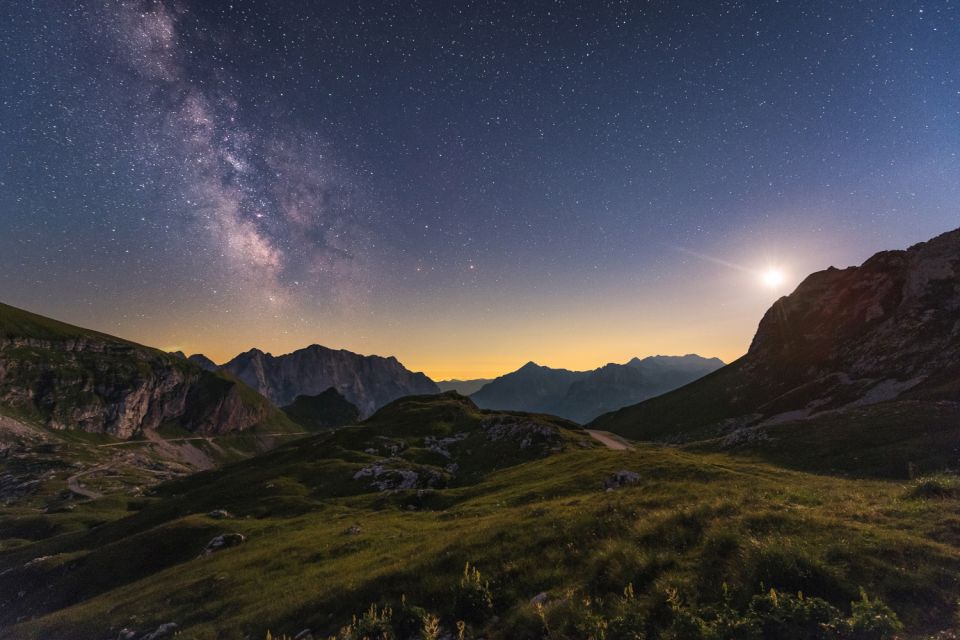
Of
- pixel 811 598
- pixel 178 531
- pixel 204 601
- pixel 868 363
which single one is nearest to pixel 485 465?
pixel 178 531

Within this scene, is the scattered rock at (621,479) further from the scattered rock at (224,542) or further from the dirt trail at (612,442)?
the dirt trail at (612,442)

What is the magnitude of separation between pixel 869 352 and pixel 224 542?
199 metres

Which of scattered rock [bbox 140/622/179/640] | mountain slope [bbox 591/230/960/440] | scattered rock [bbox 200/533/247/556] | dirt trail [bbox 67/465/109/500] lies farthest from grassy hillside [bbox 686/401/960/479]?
dirt trail [bbox 67/465/109/500]

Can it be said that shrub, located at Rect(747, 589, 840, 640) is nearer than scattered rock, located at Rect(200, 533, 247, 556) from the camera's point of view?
Yes

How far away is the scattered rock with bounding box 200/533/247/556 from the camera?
43.1 meters

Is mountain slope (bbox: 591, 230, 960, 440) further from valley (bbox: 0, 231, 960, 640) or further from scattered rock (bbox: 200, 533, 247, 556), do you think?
scattered rock (bbox: 200, 533, 247, 556)

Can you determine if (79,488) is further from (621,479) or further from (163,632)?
(621,479)

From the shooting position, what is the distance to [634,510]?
1995cm

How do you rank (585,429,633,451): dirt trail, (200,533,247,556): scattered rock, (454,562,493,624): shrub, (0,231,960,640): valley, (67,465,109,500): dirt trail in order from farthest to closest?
(67,465,109,500): dirt trail < (585,429,633,451): dirt trail < (200,533,247,556): scattered rock < (454,562,493,624): shrub < (0,231,960,640): valley

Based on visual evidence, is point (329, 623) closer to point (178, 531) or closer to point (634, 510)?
point (634, 510)

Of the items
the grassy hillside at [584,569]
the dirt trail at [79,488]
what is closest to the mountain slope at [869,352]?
the grassy hillside at [584,569]

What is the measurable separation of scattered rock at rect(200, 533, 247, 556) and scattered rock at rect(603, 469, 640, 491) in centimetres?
3836

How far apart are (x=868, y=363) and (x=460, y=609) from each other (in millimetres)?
189664

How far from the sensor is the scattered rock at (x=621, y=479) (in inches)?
1491
